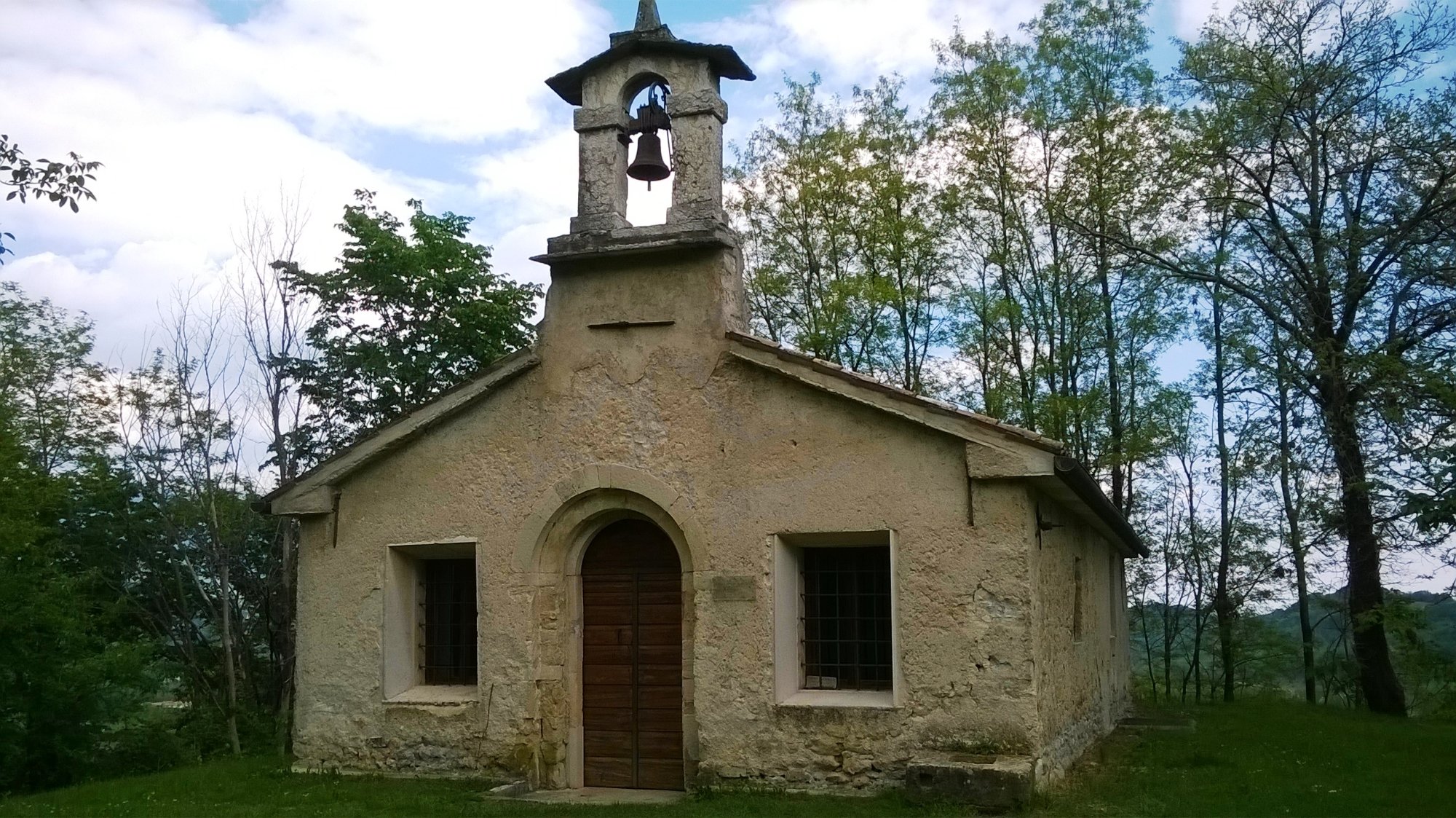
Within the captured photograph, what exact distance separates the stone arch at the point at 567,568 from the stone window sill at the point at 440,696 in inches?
29.6

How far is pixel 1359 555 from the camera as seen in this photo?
17.8 m

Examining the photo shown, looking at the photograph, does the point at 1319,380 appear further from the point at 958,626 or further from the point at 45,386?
the point at 45,386

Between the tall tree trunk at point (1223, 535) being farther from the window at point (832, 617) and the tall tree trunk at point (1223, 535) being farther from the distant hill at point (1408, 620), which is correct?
the window at point (832, 617)

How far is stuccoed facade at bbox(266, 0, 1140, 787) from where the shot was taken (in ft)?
29.3

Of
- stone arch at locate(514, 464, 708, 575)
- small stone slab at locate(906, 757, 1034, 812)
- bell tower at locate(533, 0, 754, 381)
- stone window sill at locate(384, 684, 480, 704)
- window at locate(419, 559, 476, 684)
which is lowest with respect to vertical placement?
small stone slab at locate(906, 757, 1034, 812)

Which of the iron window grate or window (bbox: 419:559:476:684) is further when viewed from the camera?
window (bbox: 419:559:476:684)

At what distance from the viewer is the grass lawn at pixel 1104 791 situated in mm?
8500

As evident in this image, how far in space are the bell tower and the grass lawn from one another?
392 centimetres

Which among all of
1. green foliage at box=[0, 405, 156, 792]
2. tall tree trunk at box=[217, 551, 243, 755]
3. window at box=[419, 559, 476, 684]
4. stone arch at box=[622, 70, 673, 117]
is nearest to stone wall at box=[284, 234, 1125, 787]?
window at box=[419, 559, 476, 684]

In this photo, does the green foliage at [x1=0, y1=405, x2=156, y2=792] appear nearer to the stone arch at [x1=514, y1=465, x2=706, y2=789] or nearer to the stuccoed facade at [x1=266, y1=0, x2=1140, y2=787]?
the stuccoed facade at [x1=266, y1=0, x2=1140, y2=787]

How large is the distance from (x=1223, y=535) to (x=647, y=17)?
17378 millimetres

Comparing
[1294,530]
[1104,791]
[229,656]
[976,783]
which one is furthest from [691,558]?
[1294,530]

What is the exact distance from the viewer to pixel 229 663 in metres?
18.4

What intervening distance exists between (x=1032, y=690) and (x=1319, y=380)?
409 inches
